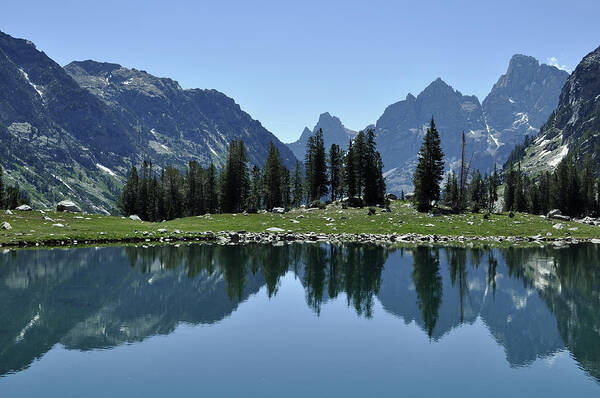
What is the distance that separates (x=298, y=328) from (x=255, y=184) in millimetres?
111390

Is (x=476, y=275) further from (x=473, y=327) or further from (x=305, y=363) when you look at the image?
(x=305, y=363)

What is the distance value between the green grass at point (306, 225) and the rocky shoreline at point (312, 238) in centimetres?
84

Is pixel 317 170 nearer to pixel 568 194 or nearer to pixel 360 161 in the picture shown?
pixel 360 161

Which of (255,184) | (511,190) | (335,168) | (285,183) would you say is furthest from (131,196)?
(511,190)

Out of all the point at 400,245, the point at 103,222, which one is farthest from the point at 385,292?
the point at 103,222

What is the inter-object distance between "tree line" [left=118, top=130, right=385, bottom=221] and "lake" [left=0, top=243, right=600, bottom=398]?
58258 millimetres

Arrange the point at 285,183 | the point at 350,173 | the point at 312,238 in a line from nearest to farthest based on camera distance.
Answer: the point at 312,238 → the point at 350,173 → the point at 285,183

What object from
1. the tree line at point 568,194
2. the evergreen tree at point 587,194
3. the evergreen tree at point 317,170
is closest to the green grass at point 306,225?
the evergreen tree at point 317,170

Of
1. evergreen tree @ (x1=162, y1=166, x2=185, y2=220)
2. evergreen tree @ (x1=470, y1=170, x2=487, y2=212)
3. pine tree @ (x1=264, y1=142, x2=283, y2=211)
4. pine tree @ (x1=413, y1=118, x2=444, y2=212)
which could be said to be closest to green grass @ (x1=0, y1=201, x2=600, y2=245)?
pine tree @ (x1=413, y1=118, x2=444, y2=212)

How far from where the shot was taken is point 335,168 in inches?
4611

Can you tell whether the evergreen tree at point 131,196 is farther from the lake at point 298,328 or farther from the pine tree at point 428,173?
the lake at point 298,328

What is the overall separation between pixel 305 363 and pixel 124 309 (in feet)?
48.8

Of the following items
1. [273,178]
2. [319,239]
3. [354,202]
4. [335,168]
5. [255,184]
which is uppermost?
[335,168]

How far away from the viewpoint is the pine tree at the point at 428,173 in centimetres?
8931
